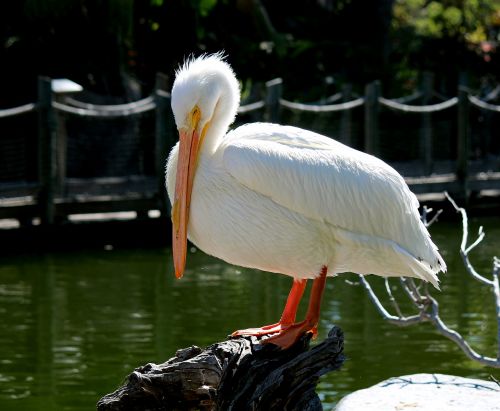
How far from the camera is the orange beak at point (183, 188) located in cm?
409

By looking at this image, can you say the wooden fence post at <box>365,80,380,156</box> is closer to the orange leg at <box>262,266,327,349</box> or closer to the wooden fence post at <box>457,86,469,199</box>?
the wooden fence post at <box>457,86,469,199</box>

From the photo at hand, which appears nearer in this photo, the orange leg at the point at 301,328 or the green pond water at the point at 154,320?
the orange leg at the point at 301,328

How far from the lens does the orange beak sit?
13.4 feet

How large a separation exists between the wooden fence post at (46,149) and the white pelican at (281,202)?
5389 mm

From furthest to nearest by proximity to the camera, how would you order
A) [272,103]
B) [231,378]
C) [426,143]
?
[426,143] → [272,103] → [231,378]

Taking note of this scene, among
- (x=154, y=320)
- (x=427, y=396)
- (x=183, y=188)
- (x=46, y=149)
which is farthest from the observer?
(x=46, y=149)

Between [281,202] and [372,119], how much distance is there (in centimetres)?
721

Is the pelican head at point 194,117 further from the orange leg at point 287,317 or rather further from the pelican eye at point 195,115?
the orange leg at point 287,317

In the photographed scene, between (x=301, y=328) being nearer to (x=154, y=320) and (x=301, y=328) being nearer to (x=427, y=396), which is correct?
(x=427, y=396)

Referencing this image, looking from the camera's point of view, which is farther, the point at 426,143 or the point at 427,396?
the point at 426,143

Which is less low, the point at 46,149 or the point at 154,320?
the point at 46,149

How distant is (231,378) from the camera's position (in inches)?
155

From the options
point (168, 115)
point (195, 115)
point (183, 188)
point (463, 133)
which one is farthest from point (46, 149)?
point (183, 188)

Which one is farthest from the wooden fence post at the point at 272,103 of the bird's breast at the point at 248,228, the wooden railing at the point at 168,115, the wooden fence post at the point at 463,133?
the bird's breast at the point at 248,228
